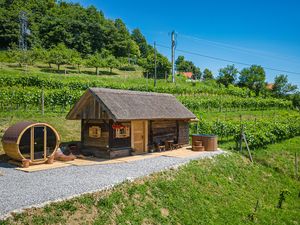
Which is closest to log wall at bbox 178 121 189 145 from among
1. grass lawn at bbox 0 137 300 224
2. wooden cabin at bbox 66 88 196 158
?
wooden cabin at bbox 66 88 196 158

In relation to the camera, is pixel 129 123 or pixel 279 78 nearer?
pixel 129 123

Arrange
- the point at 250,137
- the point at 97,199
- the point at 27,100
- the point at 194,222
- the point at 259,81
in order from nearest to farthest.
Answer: the point at 97,199 < the point at 194,222 < the point at 250,137 < the point at 27,100 < the point at 259,81

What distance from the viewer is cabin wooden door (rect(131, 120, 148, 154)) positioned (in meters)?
18.5

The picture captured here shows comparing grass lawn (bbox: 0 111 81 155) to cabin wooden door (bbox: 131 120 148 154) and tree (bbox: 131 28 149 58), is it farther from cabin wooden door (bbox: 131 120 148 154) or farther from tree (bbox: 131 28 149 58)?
tree (bbox: 131 28 149 58)

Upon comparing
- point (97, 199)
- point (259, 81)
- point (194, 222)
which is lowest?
point (194, 222)

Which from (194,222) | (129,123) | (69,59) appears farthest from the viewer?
(69,59)

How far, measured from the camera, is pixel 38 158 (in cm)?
1486

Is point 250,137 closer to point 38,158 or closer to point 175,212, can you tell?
point 175,212

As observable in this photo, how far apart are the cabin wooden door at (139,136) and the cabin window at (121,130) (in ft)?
1.30

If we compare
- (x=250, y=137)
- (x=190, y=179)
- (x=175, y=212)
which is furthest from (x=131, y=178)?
(x=250, y=137)

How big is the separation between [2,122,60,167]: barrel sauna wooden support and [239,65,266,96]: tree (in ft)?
251

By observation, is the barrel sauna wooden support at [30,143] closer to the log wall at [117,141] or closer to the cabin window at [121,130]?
the log wall at [117,141]

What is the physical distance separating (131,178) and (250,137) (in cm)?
1334

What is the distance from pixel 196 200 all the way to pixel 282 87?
7990 cm
